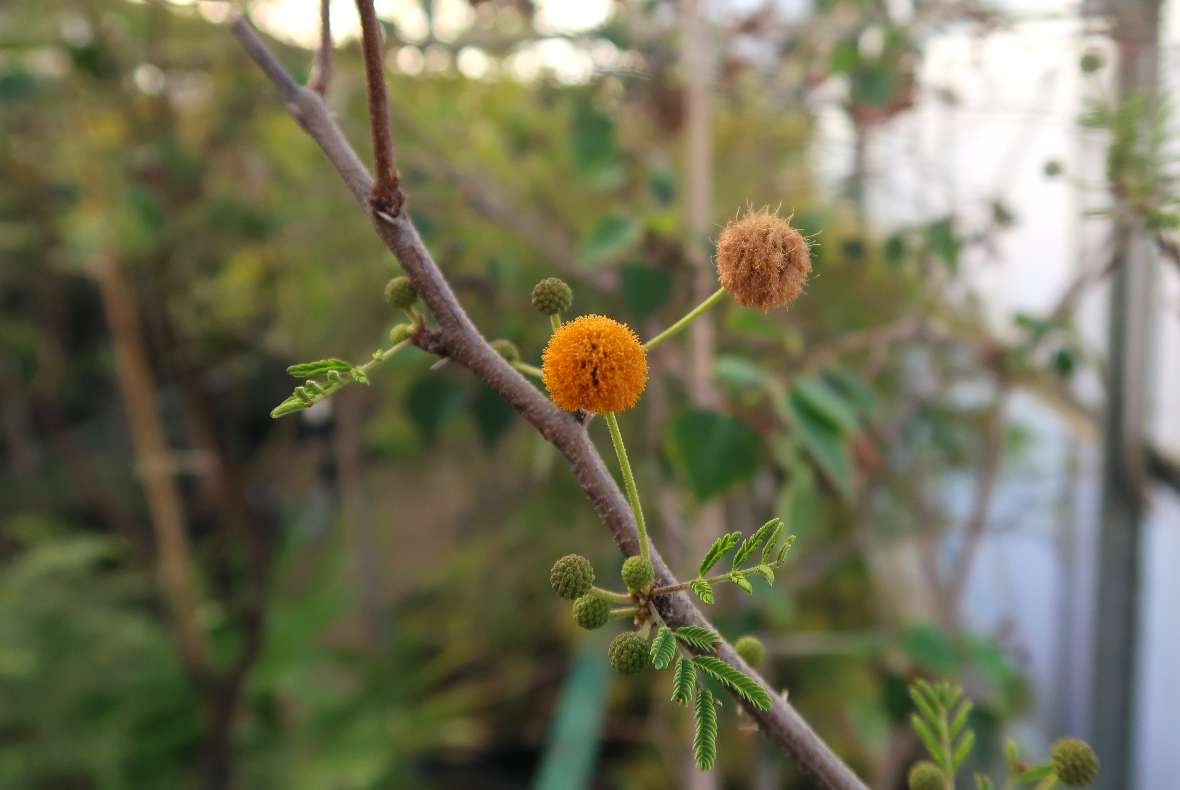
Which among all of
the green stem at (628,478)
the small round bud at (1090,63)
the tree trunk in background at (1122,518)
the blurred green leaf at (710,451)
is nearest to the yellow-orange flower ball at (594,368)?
the green stem at (628,478)

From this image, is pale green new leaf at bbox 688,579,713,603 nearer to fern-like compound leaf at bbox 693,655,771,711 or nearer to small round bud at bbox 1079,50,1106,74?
fern-like compound leaf at bbox 693,655,771,711

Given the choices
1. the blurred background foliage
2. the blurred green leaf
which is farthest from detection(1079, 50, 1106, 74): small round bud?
the blurred green leaf

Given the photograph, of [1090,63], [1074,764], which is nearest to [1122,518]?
[1090,63]

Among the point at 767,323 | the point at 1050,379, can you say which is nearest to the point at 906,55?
the point at 767,323

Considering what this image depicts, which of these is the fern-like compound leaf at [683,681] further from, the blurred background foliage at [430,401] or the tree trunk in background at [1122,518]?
the tree trunk in background at [1122,518]

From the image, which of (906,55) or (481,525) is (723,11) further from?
(481,525)
